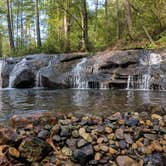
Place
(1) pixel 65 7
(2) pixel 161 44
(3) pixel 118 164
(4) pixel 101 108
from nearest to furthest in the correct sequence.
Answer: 1. (3) pixel 118 164
2. (4) pixel 101 108
3. (2) pixel 161 44
4. (1) pixel 65 7

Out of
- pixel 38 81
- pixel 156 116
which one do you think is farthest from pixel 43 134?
pixel 38 81

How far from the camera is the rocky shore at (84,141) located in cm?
434

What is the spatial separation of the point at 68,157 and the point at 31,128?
34.0 inches

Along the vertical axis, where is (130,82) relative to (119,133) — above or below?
above

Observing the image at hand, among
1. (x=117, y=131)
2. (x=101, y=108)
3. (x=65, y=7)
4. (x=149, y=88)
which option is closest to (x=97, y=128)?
(x=117, y=131)

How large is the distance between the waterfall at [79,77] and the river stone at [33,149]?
29.0ft

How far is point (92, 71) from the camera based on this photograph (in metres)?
13.8

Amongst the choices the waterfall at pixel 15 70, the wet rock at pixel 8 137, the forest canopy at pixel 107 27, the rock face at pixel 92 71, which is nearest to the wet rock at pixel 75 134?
the wet rock at pixel 8 137

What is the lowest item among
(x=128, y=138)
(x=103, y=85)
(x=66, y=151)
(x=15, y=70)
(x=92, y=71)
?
(x=66, y=151)

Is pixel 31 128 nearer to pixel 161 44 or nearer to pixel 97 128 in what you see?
pixel 97 128

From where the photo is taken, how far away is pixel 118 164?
4258 millimetres

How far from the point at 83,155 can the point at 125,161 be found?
58 centimetres

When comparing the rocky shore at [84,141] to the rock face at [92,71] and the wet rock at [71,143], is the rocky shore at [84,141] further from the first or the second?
the rock face at [92,71]

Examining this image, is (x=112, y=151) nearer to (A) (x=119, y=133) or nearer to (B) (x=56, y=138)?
(A) (x=119, y=133)
